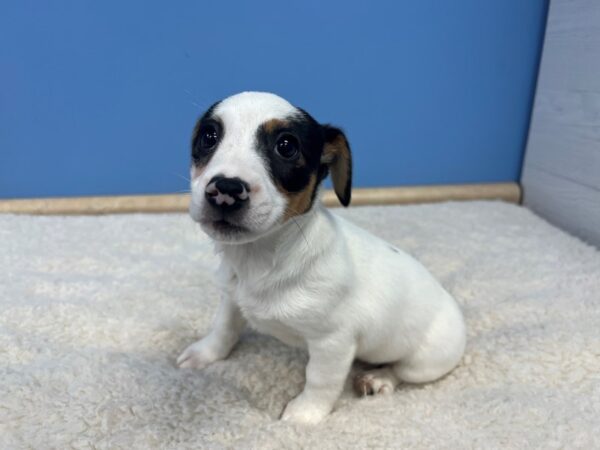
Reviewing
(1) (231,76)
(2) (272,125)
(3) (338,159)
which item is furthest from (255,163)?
(1) (231,76)

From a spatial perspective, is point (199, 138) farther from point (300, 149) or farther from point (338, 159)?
point (338, 159)

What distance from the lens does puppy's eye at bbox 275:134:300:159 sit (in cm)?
135

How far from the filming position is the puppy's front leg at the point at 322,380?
151 centimetres

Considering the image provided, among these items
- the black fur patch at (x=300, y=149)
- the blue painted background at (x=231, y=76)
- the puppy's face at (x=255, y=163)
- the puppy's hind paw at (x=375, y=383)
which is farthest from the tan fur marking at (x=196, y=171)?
the blue painted background at (x=231, y=76)

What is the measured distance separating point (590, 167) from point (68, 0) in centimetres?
287

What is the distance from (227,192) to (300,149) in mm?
304

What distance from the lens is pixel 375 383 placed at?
1.73m

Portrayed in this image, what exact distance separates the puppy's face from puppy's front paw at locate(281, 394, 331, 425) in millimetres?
573

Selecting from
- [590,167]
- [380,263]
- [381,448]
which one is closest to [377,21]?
[590,167]

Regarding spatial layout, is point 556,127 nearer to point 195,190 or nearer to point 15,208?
point 195,190

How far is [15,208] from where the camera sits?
9.96 ft

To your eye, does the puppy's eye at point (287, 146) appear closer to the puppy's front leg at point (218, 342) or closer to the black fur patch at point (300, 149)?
the black fur patch at point (300, 149)

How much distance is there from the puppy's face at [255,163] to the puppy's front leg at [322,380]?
0.40 m

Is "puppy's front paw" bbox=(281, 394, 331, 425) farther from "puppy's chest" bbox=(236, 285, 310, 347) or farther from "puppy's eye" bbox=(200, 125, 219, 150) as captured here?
"puppy's eye" bbox=(200, 125, 219, 150)
